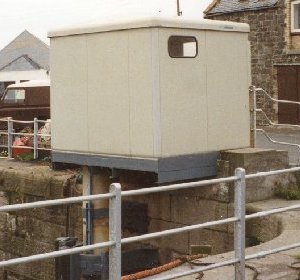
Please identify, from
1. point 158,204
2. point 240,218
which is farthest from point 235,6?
point 240,218

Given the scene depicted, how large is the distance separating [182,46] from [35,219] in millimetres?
5157

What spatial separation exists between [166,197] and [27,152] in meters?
6.84

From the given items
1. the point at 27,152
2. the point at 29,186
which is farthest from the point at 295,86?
the point at 29,186

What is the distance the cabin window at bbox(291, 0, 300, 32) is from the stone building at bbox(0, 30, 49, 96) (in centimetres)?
1757

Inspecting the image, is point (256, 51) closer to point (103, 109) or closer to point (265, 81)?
point (265, 81)

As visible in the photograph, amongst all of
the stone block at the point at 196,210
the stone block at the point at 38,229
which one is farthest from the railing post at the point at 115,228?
the stone block at the point at 38,229

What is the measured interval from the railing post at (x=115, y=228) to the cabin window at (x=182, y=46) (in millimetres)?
4244

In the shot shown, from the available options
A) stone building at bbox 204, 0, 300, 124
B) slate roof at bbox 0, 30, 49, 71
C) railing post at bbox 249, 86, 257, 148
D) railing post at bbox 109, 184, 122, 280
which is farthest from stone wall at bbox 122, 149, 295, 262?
slate roof at bbox 0, 30, 49, 71

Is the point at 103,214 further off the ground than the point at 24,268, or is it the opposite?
the point at 103,214

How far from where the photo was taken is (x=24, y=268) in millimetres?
13109

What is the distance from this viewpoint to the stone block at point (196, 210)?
9.69 metres

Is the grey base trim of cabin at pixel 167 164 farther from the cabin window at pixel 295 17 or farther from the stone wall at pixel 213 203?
the cabin window at pixel 295 17

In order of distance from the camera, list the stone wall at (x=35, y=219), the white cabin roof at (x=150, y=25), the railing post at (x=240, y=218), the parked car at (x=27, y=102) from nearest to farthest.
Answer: the railing post at (x=240, y=218)
the white cabin roof at (x=150, y=25)
the stone wall at (x=35, y=219)
the parked car at (x=27, y=102)

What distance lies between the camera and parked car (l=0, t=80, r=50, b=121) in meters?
21.7
